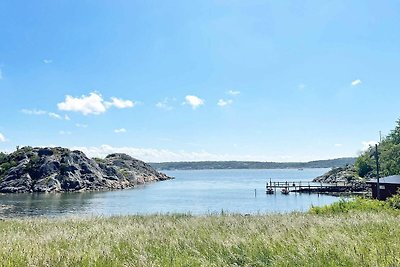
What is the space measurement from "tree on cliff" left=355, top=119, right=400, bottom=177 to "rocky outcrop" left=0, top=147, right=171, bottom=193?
268ft

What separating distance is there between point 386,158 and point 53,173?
96415 millimetres

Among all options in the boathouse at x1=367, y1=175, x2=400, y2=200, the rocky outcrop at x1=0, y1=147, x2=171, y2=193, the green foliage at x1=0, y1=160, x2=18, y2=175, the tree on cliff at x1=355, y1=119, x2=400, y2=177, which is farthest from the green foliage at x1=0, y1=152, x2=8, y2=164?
the boathouse at x1=367, y1=175, x2=400, y2=200

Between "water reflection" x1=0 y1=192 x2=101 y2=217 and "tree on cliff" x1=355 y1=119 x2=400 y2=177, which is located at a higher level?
→ "tree on cliff" x1=355 y1=119 x2=400 y2=177

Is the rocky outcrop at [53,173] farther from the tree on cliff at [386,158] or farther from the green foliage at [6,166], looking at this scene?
the tree on cliff at [386,158]

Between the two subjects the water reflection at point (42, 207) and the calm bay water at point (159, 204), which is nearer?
the calm bay water at point (159, 204)

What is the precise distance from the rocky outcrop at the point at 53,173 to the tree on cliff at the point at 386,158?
81.7 m

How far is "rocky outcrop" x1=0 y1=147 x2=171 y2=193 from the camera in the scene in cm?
11656

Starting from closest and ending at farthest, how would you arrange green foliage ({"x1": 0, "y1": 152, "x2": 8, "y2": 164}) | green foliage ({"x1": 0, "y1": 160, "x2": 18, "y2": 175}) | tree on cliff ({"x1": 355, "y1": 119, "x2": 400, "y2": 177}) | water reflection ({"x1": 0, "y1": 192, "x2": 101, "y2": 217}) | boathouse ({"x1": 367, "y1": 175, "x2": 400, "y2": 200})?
boathouse ({"x1": 367, "y1": 175, "x2": 400, "y2": 200}) < water reflection ({"x1": 0, "y1": 192, "x2": 101, "y2": 217}) < tree on cliff ({"x1": 355, "y1": 119, "x2": 400, "y2": 177}) < green foliage ({"x1": 0, "y1": 160, "x2": 18, "y2": 175}) < green foliage ({"x1": 0, "y1": 152, "x2": 8, "y2": 164})

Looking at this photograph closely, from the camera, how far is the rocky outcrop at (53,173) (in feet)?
382

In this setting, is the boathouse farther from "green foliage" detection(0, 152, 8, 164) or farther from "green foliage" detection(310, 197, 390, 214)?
"green foliage" detection(0, 152, 8, 164)

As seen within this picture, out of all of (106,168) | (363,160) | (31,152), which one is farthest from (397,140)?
(31,152)

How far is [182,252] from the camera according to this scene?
6.91 meters

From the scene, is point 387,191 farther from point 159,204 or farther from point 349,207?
point 159,204

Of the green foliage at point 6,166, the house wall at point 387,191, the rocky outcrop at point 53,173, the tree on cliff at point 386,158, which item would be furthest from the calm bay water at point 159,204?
the green foliage at point 6,166
